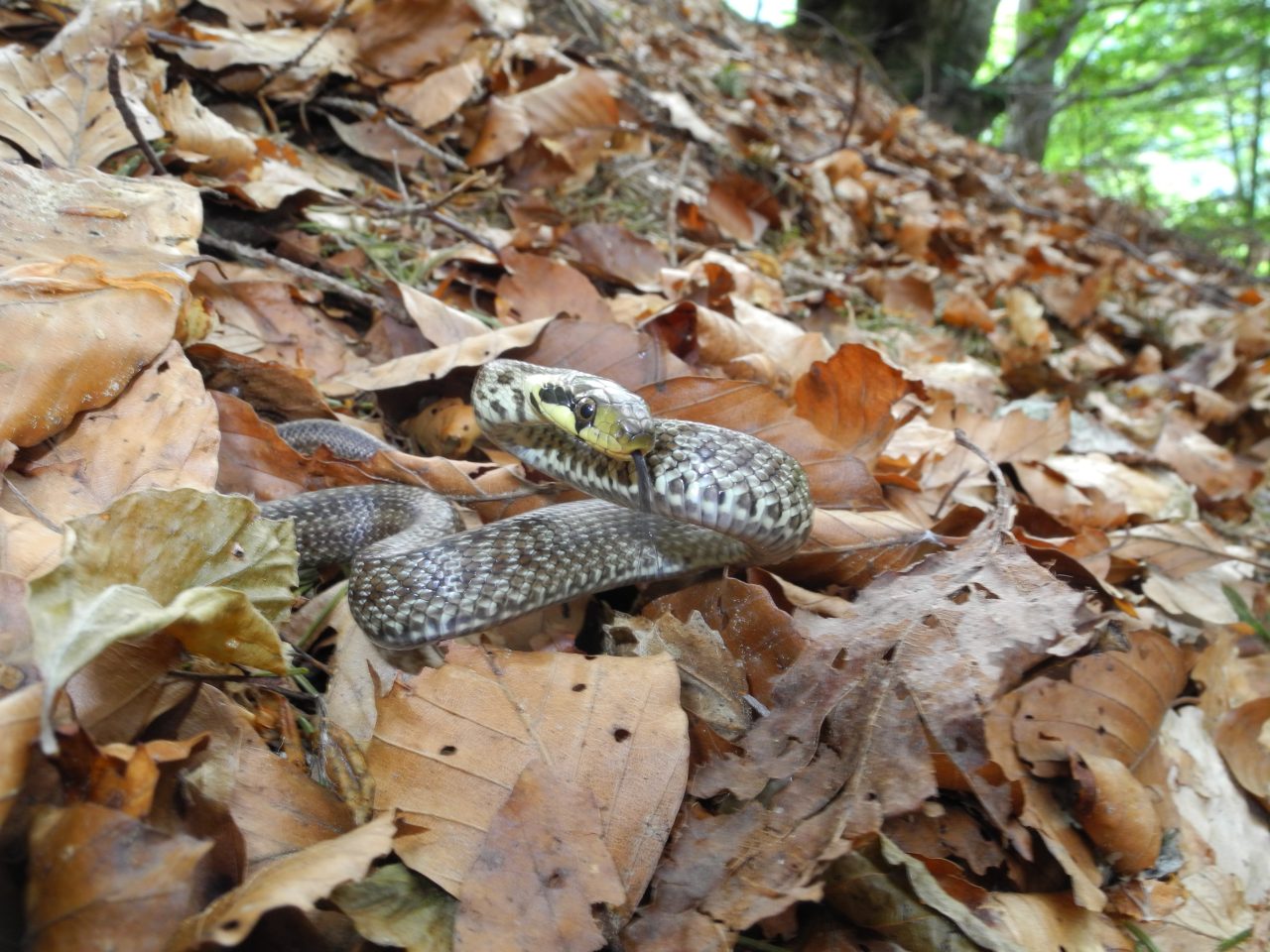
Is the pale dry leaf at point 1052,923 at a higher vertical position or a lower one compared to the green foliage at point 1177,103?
lower

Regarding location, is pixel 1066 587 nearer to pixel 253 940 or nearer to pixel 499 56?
pixel 253 940

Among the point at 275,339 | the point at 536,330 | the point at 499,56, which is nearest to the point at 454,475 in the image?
the point at 536,330

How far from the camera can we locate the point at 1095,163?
2833 cm

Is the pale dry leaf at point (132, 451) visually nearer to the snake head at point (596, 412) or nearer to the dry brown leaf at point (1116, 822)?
the snake head at point (596, 412)

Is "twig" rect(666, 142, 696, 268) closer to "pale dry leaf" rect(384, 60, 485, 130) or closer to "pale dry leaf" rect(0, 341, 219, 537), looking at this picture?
"pale dry leaf" rect(384, 60, 485, 130)

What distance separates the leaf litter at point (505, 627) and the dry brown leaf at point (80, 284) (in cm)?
1

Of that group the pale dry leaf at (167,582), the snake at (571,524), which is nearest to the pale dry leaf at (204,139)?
the snake at (571,524)

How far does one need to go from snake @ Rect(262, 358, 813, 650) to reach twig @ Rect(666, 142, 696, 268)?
292cm

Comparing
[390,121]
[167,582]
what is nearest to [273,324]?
[167,582]

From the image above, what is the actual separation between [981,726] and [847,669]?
0.38 metres

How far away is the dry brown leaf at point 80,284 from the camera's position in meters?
2.27

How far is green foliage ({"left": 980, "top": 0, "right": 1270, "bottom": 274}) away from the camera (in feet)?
61.6

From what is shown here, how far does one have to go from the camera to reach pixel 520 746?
192 centimetres

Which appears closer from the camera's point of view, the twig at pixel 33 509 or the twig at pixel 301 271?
the twig at pixel 33 509
